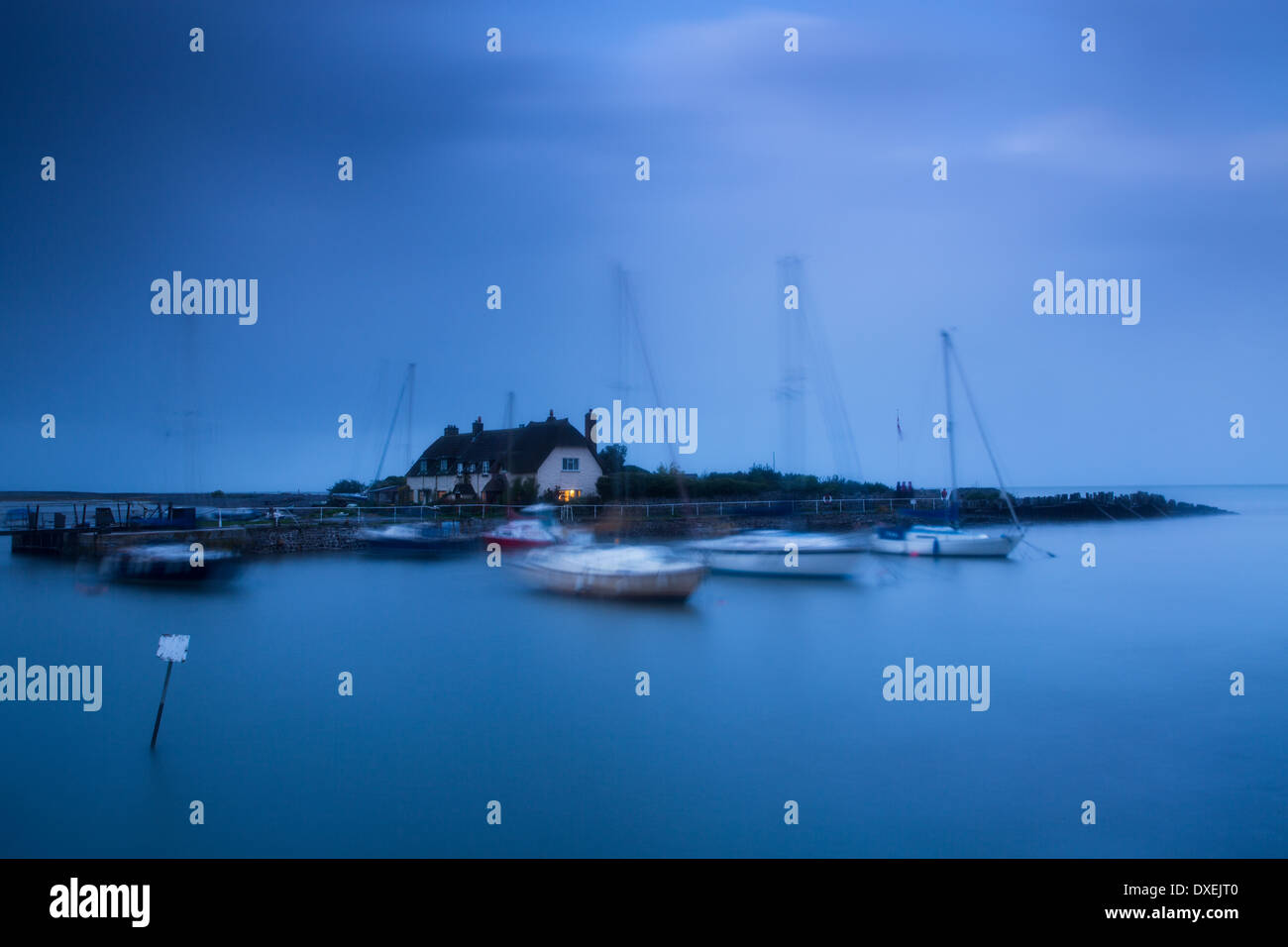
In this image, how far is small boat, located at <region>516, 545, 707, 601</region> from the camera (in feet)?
60.2

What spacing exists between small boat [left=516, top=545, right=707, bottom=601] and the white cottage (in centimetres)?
1278

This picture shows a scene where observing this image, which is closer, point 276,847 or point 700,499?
point 276,847

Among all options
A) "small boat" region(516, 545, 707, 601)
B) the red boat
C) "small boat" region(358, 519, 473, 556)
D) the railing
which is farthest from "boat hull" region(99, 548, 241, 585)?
"small boat" region(516, 545, 707, 601)

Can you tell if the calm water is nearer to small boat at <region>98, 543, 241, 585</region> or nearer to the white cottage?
small boat at <region>98, 543, 241, 585</region>

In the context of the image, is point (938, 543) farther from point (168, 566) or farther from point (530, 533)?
point (168, 566)

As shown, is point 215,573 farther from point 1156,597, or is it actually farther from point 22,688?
point 1156,597

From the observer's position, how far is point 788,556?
76.8 feet

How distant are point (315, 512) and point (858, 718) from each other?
84.5 ft

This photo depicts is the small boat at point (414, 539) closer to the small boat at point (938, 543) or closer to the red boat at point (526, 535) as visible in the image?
the red boat at point (526, 535)

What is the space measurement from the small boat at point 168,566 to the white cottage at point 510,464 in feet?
35.9

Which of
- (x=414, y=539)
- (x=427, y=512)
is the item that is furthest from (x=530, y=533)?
(x=427, y=512)
